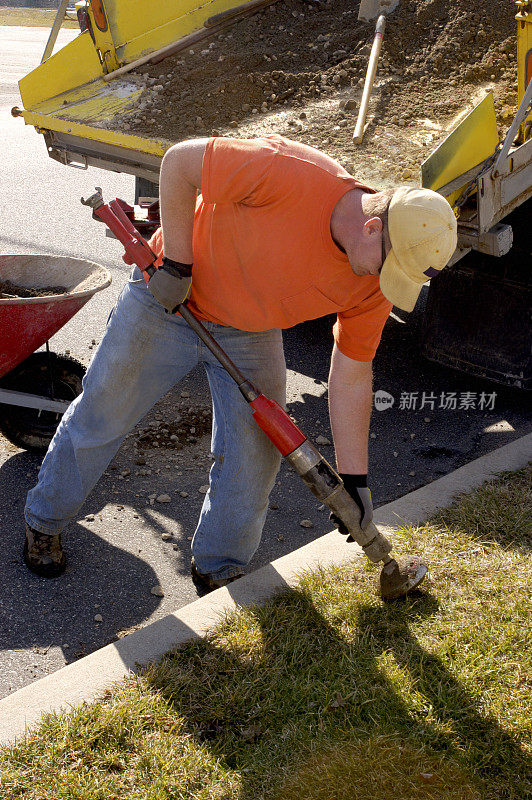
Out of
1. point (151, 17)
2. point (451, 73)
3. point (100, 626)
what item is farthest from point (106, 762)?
point (151, 17)

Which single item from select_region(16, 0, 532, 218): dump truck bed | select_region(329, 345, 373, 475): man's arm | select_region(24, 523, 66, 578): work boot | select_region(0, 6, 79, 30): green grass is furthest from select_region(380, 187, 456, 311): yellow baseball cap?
select_region(0, 6, 79, 30): green grass

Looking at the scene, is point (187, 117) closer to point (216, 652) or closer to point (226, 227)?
point (226, 227)

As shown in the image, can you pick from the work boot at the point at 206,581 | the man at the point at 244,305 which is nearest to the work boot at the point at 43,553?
the man at the point at 244,305

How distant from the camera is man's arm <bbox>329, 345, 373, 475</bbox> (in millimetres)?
2959

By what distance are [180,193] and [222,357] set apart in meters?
0.58

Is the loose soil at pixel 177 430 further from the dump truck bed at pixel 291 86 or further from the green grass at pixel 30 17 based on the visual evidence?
the green grass at pixel 30 17

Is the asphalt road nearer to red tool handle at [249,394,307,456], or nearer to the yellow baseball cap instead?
red tool handle at [249,394,307,456]

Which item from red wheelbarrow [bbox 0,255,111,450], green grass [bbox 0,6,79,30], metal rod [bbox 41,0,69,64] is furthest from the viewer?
green grass [bbox 0,6,79,30]

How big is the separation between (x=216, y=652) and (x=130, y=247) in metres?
1.46

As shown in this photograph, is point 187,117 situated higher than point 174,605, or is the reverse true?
point 187,117

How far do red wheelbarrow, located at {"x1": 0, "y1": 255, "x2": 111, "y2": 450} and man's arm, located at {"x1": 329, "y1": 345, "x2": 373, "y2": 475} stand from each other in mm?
1384

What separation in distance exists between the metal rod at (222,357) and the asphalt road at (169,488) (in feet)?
3.31

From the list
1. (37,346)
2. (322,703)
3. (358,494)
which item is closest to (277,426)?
(358,494)

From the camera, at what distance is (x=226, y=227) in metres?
2.73
